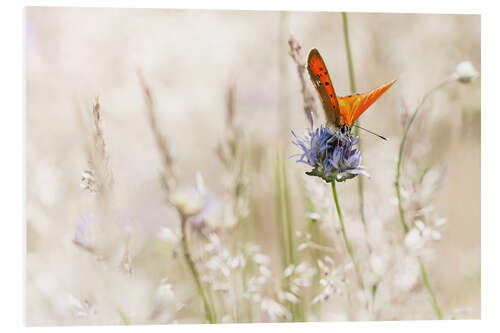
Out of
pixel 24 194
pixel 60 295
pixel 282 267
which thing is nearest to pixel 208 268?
pixel 282 267

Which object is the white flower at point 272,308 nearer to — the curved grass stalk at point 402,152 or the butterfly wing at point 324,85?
the curved grass stalk at point 402,152

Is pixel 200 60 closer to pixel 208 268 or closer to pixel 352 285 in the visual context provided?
pixel 208 268

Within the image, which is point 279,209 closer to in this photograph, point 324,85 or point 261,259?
point 261,259

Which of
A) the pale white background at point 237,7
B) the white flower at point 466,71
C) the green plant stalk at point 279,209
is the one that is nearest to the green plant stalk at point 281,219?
the green plant stalk at point 279,209

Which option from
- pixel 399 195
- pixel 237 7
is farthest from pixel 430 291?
pixel 237 7

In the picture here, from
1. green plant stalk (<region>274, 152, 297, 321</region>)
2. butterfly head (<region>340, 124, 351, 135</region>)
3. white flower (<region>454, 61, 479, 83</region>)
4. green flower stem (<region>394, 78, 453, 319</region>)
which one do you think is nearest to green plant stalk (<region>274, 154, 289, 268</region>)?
green plant stalk (<region>274, 152, 297, 321</region>)
